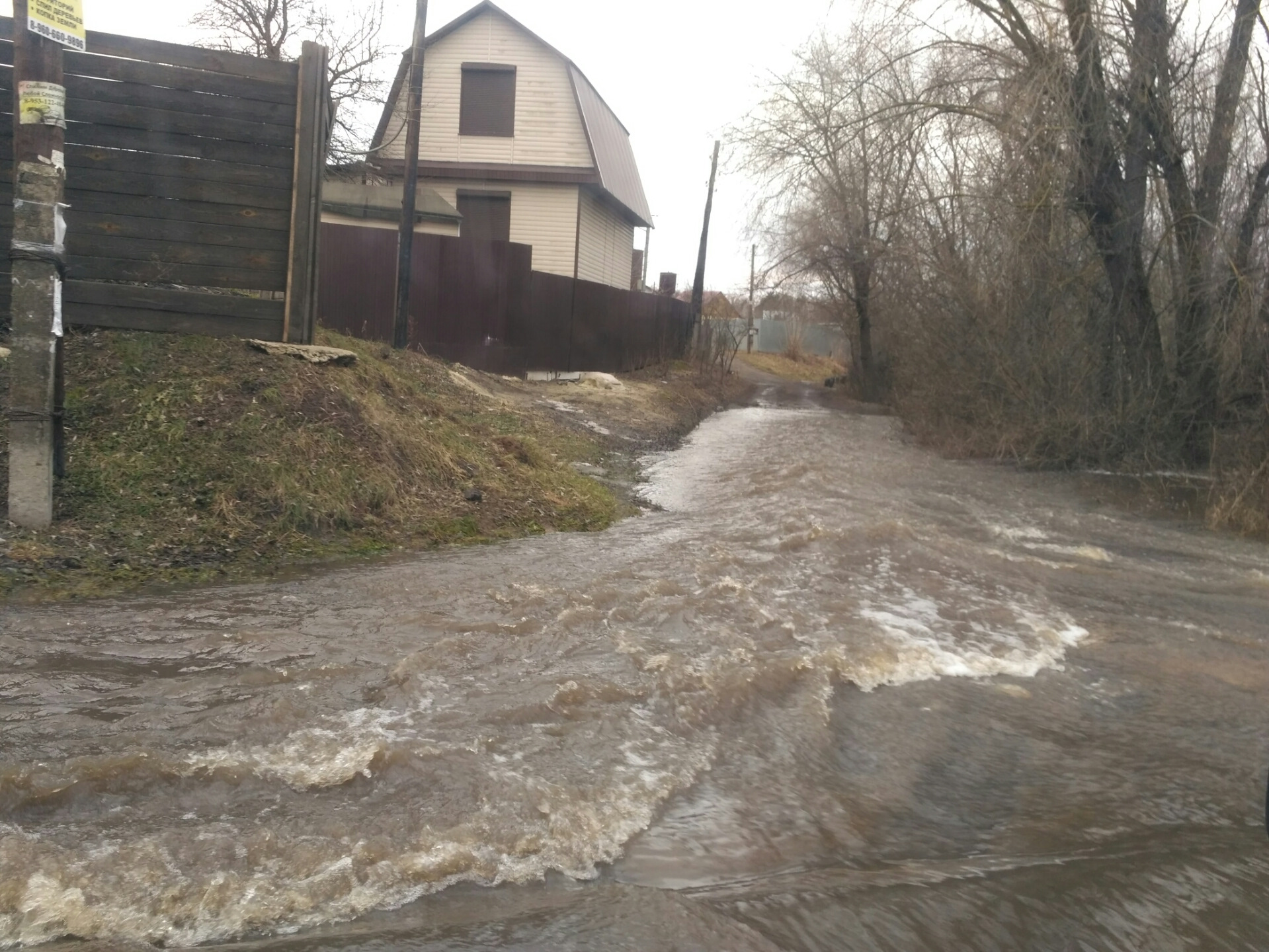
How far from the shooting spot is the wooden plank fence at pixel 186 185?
7.74 meters

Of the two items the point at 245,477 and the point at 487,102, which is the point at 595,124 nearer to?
the point at 487,102

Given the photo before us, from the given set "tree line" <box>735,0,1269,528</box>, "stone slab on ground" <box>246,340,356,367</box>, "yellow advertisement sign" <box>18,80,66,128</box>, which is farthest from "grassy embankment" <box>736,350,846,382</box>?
"yellow advertisement sign" <box>18,80,66,128</box>

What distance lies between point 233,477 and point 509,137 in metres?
19.6

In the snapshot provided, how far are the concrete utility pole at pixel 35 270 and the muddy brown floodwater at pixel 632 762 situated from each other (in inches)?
40.1

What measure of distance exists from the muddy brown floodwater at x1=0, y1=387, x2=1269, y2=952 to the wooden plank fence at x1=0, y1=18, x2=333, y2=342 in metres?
2.63

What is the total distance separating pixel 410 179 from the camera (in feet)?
51.2

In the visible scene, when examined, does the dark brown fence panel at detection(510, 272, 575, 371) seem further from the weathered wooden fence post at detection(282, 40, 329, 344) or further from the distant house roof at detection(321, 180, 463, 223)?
the weathered wooden fence post at detection(282, 40, 329, 344)

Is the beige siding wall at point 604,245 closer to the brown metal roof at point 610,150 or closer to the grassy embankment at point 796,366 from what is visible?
the brown metal roof at point 610,150

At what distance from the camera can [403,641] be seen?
5.62 metres

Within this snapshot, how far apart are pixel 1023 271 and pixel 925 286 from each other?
14.4ft

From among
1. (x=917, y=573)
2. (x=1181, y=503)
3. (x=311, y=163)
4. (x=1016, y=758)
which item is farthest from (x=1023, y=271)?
(x=1016, y=758)

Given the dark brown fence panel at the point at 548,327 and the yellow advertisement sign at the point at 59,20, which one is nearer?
the yellow advertisement sign at the point at 59,20

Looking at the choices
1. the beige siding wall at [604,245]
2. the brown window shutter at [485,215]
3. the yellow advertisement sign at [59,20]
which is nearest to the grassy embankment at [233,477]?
the yellow advertisement sign at [59,20]

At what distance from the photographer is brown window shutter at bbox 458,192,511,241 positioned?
2581 centimetres
